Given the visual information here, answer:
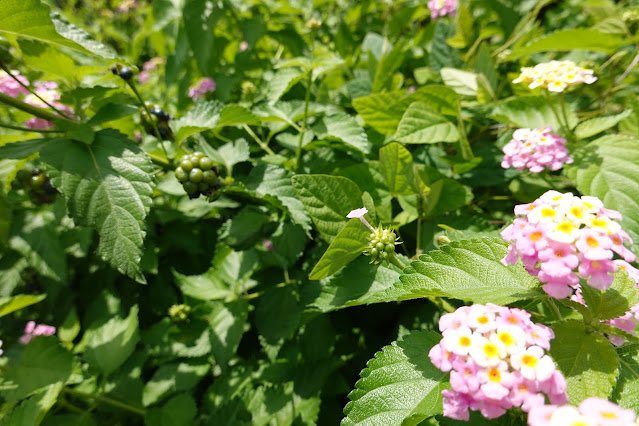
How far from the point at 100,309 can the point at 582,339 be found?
1.77 m

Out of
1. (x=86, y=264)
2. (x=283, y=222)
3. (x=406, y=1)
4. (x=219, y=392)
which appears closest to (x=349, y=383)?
(x=219, y=392)

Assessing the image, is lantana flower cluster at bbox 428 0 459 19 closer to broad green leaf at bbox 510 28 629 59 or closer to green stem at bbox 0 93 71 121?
broad green leaf at bbox 510 28 629 59

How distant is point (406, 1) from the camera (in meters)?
2.42

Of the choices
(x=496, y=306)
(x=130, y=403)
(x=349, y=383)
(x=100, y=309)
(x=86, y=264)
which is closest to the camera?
(x=496, y=306)

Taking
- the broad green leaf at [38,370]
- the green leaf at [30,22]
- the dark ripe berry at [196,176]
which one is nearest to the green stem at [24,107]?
the green leaf at [30,22]

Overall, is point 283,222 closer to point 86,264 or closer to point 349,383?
point 349,383

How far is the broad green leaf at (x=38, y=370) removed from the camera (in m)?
1.20

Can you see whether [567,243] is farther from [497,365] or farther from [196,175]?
[196,175]

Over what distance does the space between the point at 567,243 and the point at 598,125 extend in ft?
2.48

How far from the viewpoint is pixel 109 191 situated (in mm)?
1016

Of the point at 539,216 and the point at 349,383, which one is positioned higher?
the point at 539,216

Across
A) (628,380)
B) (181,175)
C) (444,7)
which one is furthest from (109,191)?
(444,7)

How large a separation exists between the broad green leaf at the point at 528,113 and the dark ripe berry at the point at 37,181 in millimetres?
1557

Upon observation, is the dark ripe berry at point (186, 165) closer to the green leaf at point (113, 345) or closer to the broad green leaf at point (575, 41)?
the green leaf at point (113, 345)
